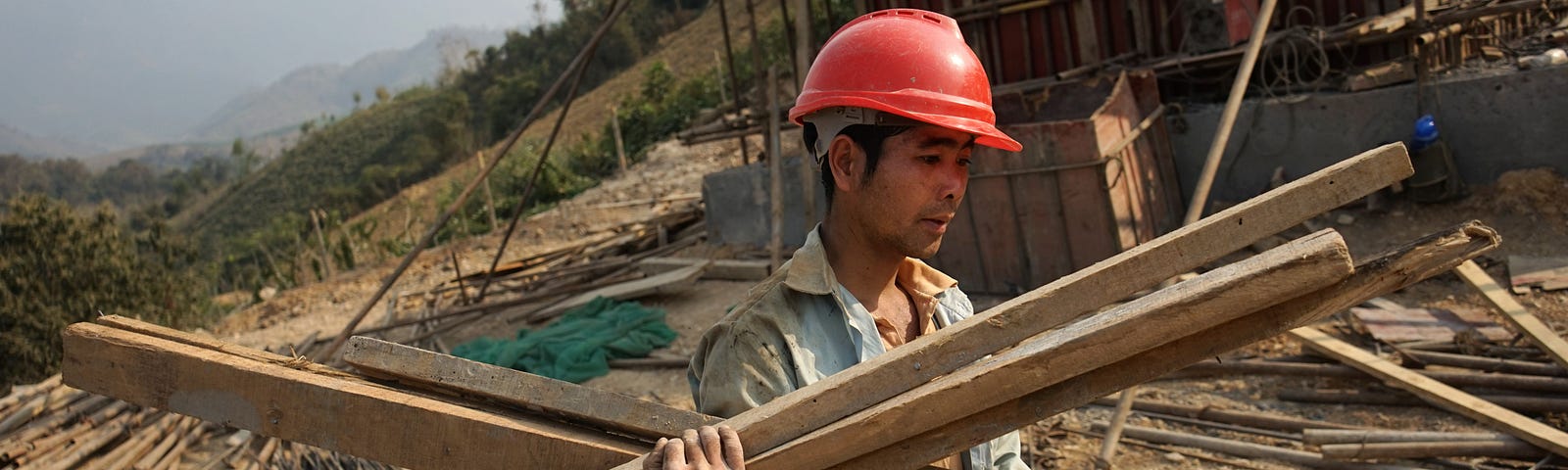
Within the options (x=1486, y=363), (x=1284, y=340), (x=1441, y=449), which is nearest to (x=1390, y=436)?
(x=1441, y=449)

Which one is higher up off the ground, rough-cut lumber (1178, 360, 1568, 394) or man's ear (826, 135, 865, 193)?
man's ear (826, 135, 865, 193)

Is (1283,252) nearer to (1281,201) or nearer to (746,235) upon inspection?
(1281,201)

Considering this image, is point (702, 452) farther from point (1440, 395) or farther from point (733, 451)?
point (1440, 395)

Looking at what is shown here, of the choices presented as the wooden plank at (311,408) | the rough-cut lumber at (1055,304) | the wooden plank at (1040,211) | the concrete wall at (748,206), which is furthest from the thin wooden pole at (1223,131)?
the concrete wall at (748,206)

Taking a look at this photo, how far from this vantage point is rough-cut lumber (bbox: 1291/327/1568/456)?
4246 millimetres

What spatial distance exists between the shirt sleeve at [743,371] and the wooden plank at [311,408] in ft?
1.07

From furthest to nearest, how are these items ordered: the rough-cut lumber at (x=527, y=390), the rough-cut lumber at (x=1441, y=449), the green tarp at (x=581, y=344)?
the green tarp at (x=581, y=344), the rough-cut lumber at (x=1441, y=449), the rough-cut lumber at (x=527, y=390)

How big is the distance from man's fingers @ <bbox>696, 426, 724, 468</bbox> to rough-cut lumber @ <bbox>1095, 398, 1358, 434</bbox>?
4149 mm

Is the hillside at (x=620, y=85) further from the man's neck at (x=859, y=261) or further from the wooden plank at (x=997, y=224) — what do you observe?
the man's neck at (x=859, y=261)

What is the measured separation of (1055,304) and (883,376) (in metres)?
0.26

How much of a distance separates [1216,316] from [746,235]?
10.3m

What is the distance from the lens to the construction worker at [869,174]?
1.82m

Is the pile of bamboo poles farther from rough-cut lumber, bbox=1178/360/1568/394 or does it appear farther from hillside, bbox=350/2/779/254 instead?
hillside, bbox=350/2/779/254

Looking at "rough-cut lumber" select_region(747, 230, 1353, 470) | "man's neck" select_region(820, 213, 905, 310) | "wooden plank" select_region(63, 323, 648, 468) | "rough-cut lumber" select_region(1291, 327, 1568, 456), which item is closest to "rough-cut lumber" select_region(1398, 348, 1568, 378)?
"rough-cut lumber" select_region(1291, 327, 1568, 456)
